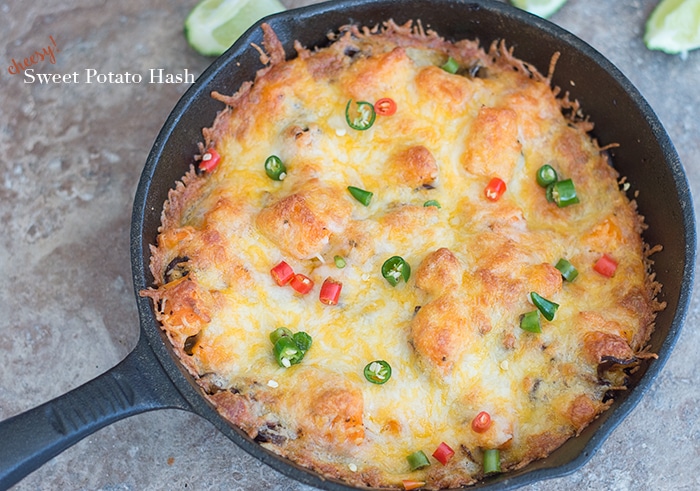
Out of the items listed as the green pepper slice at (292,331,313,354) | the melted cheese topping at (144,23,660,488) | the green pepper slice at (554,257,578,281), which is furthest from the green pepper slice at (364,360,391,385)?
the green pepper slice at (554,257,578,281)

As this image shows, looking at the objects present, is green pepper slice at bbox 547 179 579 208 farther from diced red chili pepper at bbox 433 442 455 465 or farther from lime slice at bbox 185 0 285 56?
lime slice at bbox 185 0 285 56

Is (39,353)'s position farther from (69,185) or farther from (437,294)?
(437,294)

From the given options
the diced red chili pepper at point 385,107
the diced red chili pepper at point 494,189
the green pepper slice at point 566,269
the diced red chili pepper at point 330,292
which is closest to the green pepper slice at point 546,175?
the diced red chili pepper at point 494,189

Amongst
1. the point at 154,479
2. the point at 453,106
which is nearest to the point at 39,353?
the point at 154,479

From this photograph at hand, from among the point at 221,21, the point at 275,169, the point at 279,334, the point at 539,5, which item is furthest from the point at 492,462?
the point at 221,21

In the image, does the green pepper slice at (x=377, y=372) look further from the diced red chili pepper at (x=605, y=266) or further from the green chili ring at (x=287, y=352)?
the diced red chili pepper at (x=605, y=266)
